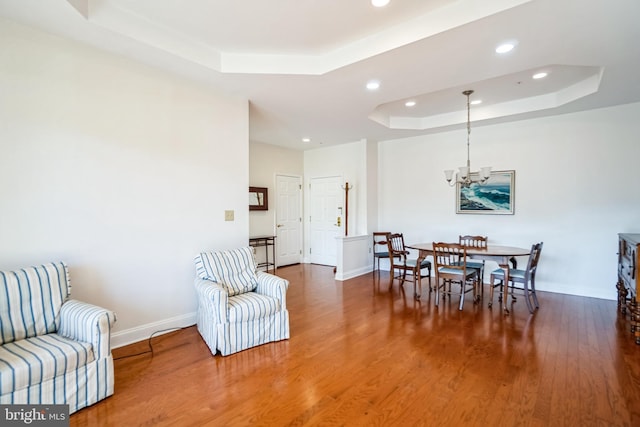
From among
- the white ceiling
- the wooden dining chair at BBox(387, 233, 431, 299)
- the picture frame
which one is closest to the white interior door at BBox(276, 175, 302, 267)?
the picture frame

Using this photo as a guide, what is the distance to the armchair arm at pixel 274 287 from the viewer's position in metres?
3.10

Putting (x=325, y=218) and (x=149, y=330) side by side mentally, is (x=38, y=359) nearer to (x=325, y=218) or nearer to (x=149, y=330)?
(x=149, y=330)

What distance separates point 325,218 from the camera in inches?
280

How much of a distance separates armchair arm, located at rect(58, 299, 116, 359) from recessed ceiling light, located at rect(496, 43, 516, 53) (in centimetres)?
378

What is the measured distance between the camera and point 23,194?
2.39 meters

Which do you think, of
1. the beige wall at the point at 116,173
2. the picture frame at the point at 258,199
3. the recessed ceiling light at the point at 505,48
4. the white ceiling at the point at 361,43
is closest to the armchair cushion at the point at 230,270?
the beige wall at the point at 116,173

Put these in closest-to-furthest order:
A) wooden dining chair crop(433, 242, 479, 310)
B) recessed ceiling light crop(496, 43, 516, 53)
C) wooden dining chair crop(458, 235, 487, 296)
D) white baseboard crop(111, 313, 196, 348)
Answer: recessed ceiling light crop(496, 43, 516, 53), white baseboard crop(111, 313, 196, 348), wooden dining chair crop(433, 242, 479, 310), wooden dining chair crop(458, 235, 487, 296)

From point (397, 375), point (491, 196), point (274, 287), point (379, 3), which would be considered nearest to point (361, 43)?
point (379, 3)

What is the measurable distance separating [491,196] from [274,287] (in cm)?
414

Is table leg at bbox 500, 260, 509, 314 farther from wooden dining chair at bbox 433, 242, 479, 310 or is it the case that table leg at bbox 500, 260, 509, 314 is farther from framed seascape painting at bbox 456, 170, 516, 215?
framed seascape painting at bbox 456, 170, 516, 215

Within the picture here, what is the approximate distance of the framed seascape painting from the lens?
509 cm

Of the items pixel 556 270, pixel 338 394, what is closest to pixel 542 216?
pixel 556 270

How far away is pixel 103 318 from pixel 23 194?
48.8 inches

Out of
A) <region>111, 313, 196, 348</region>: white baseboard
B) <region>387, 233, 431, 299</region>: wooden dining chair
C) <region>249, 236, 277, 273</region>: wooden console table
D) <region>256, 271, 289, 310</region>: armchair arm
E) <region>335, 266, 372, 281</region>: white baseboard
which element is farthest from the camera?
<region>249, 236, 277, 273</region>: wooden console table
